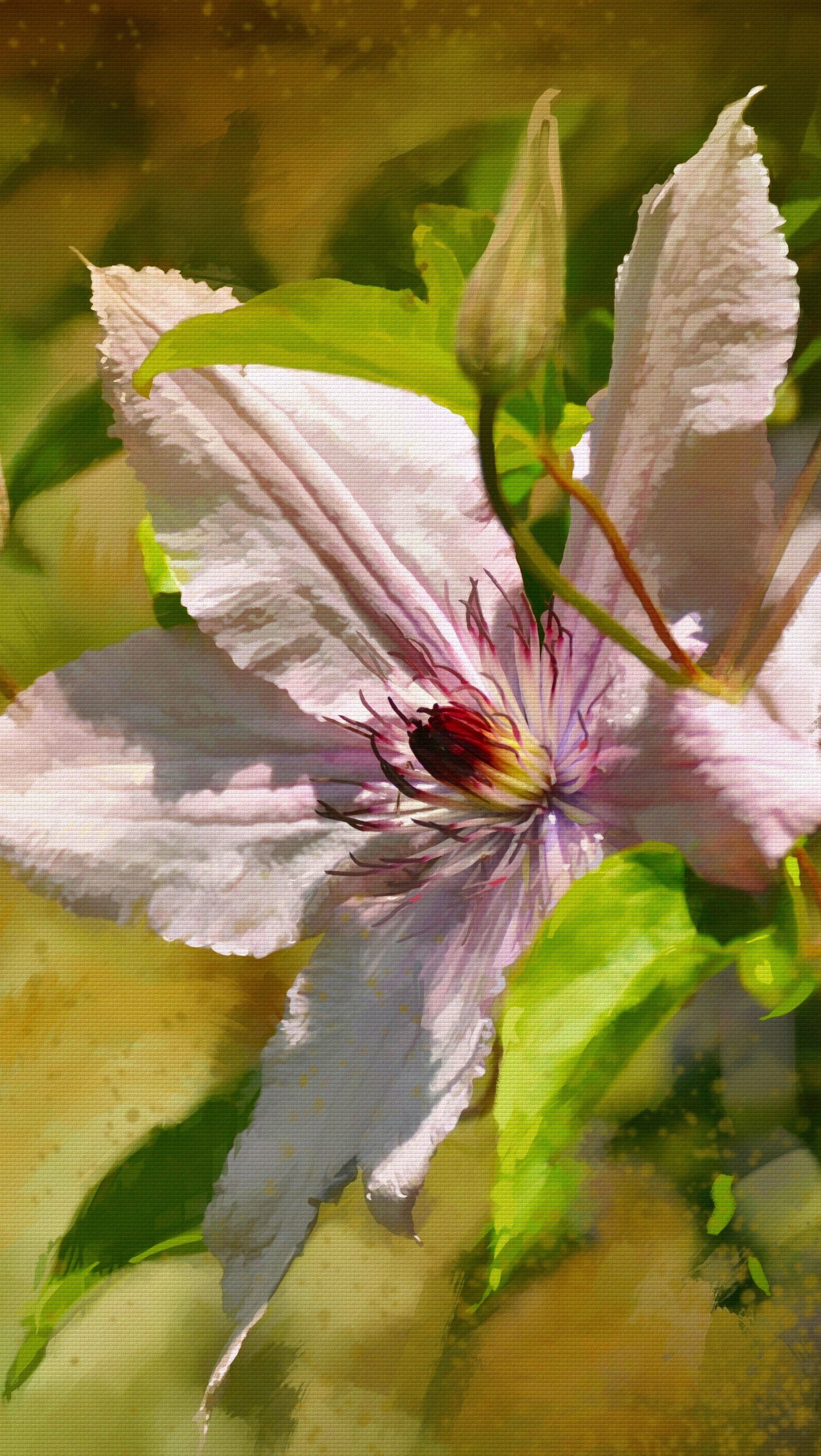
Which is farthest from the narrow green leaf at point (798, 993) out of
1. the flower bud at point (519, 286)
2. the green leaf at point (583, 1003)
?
the flower bud at point (519, 286)

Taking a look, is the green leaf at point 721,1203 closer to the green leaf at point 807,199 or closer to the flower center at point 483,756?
the flower center at point 483,756

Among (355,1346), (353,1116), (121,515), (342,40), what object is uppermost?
(342,40)

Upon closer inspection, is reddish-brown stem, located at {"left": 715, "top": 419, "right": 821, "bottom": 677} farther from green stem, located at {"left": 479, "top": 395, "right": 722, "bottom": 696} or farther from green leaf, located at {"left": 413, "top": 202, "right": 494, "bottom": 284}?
green leaf, located at {"left": 413, "top": 202, "right": 494, "bottom": 284}

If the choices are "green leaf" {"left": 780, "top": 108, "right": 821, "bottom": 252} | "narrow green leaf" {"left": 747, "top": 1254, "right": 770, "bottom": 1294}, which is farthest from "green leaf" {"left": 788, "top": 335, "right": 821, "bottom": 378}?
"narrow green leaf" {"left": 747, "top": 1254, "right": 770, "bottom": 1294}

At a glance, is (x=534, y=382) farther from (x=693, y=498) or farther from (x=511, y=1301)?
(x=511, y=1301)

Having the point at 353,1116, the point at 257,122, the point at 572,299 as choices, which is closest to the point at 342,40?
the point at 257,122
